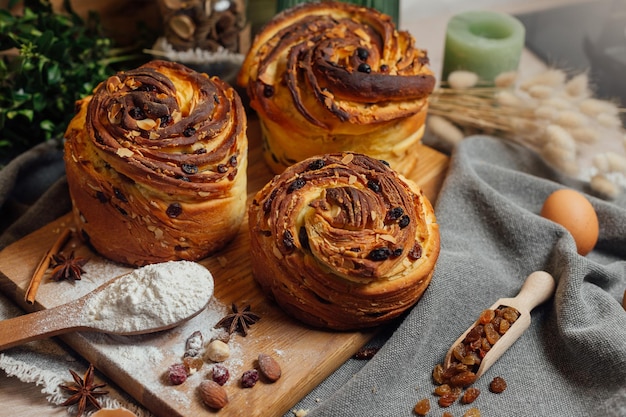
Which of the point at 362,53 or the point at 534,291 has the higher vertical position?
the point at 362,53

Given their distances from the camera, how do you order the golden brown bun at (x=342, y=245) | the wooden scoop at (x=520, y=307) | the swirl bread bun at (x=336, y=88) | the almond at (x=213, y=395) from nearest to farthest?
the almond at (x=213, y=395) < the golden brown bun at (x=342, y=245) < the wooden scoop at (x=520, y=307) < the swirl bread bun at (x=336, y=88)

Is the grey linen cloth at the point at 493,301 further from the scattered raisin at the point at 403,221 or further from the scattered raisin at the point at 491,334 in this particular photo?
the scattered raisin at the point at 403,221

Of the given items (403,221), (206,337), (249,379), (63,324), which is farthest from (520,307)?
(63,324)

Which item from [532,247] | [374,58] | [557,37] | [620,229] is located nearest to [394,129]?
[374,58]

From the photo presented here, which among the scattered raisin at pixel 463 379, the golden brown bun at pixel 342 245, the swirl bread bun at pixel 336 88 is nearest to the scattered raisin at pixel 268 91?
the swirl bread bun at pixel 336 88

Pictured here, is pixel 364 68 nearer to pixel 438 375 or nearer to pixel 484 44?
pixel 484 44

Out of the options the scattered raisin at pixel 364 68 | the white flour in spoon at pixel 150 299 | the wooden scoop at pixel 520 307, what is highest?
the scattered raisin at pixel 364 68
